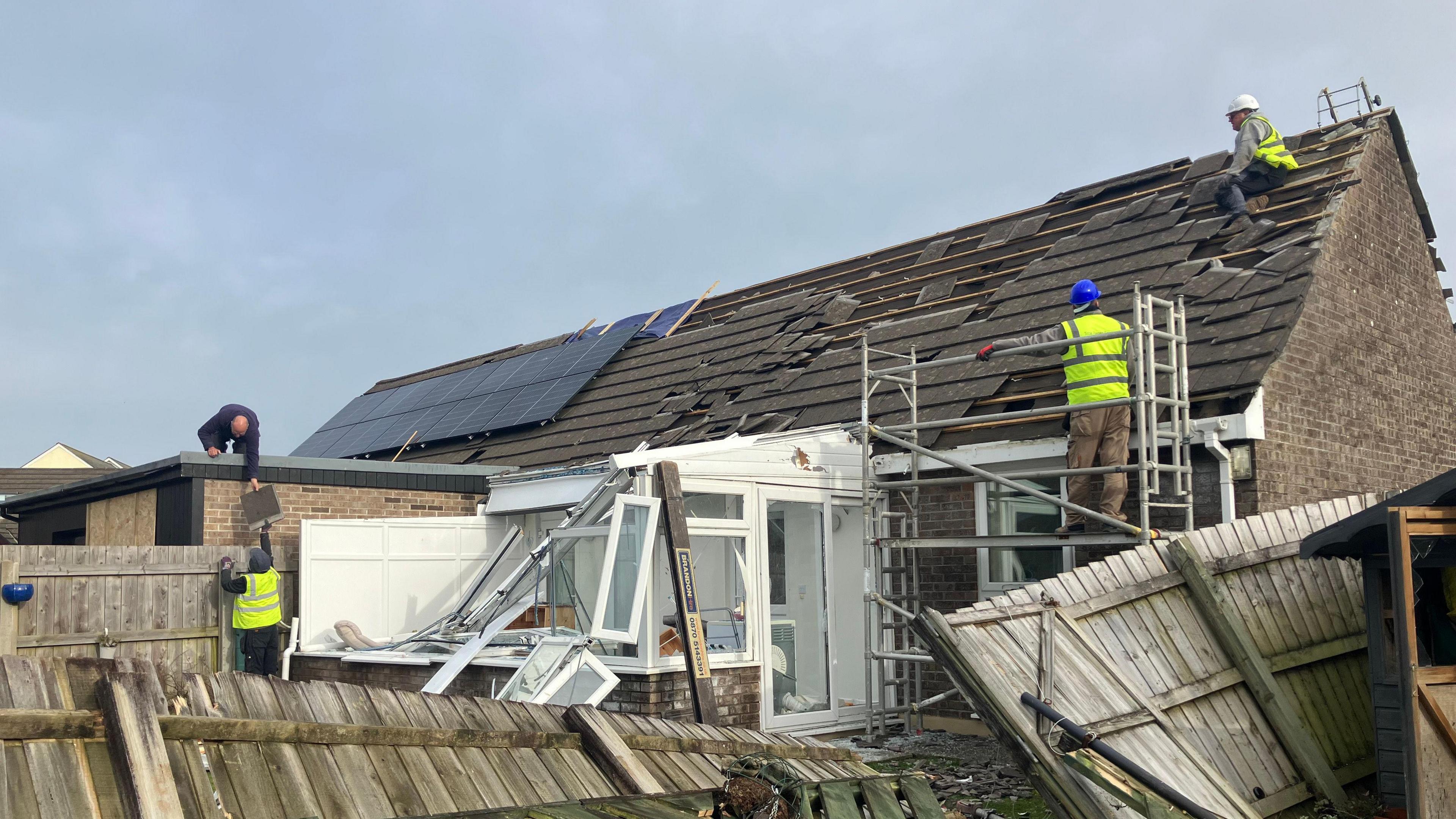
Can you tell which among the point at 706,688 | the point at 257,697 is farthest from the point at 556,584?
the point at 257,697

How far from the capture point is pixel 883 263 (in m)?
16.3

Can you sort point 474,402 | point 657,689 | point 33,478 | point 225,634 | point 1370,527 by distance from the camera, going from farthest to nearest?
point 33,478 < point 474,402 < point 225,634 < point 657,689 < point 1370,527

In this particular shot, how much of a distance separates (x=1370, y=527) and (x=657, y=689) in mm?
5351

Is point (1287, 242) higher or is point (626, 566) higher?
point (1287, 242)

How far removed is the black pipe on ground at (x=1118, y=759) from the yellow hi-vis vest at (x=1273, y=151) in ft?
23.7

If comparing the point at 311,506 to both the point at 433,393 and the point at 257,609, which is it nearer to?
the point at 257,609

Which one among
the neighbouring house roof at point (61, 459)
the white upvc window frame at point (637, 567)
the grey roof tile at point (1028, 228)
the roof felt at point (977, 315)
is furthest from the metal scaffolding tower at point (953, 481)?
the neighbouring house roof at point (61, 459)

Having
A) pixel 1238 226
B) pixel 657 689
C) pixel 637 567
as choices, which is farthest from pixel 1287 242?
pixel 657 689

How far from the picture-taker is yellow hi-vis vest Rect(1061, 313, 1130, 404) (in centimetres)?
920

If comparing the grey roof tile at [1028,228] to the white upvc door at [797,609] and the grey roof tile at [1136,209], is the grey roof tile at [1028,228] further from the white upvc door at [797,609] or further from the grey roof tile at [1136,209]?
the white upvc door at [797,609]

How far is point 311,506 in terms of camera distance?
43.7 ft

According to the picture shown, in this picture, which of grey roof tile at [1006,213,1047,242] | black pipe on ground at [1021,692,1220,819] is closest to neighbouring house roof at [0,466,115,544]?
grey roof tile at [1006,213,1047,242]

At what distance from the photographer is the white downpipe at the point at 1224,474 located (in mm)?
9125

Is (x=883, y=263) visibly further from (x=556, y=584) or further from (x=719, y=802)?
(x=719, y=802)
